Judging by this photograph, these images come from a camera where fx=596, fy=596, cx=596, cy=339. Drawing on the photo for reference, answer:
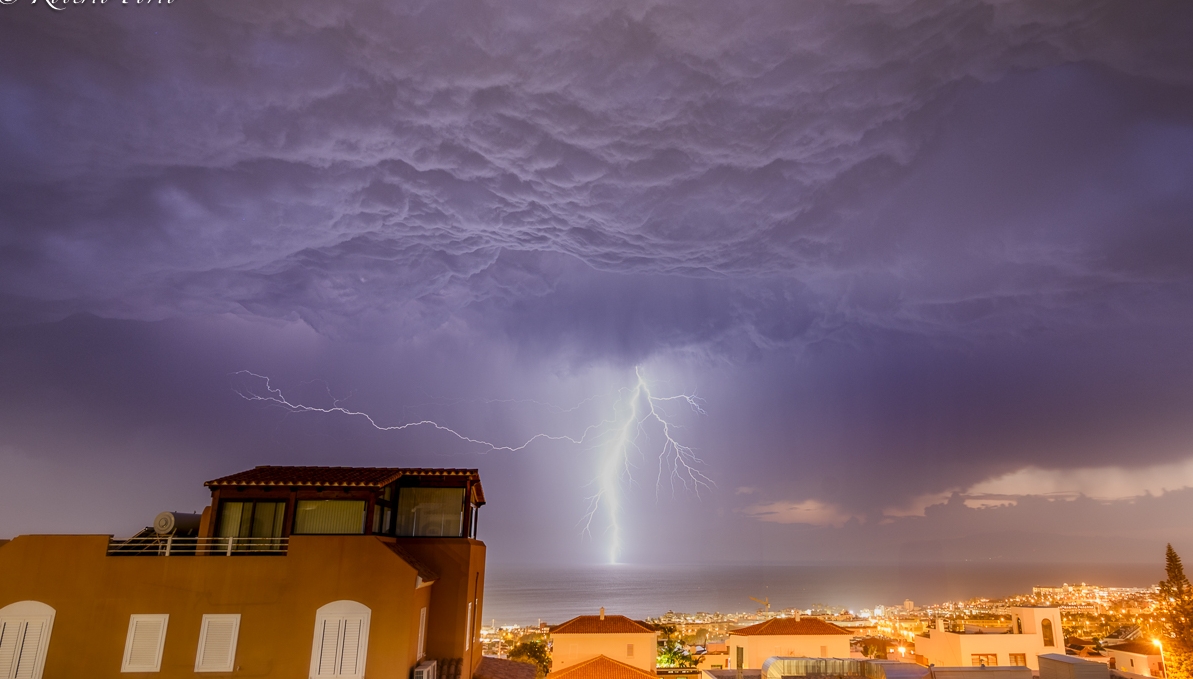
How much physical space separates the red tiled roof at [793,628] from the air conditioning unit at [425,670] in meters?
19.1

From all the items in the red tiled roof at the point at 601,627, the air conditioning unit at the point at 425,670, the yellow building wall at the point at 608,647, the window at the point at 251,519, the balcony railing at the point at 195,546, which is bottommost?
the yellow building wall at the point at 608,647

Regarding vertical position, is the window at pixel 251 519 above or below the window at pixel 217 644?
above

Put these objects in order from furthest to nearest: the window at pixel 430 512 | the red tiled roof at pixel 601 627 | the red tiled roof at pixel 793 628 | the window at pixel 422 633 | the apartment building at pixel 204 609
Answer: the red tiled roof at pixel 601 627 < the red tiled roof at pixel 793 628 < the window at pixel 430 512 < the window at pixel 422 633 < the apartment building at pixel 204 609

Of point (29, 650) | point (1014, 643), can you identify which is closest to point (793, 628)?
point (1014, 643)

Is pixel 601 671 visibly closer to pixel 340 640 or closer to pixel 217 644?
pixel 340 640

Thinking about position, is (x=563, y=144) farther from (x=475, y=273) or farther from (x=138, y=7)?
(x=138, y=7)

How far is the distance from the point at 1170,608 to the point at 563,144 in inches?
1773

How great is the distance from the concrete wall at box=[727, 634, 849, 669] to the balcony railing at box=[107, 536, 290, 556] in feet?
72.1

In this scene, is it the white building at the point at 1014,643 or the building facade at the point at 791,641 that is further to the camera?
the building facade at the point at 791,641

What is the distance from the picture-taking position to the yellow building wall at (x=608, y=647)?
27.9m

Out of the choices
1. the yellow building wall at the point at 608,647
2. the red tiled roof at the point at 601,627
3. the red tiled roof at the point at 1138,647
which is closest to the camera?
the yellow building wall at the point at 608,647

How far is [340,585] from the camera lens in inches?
508

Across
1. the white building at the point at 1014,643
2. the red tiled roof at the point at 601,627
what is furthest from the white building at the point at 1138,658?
the red tiled roof at the point at 601,627

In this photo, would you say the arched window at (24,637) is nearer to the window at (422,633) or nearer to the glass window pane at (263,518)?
the glass window pane at (263,518)
